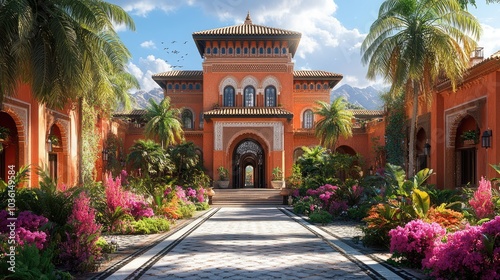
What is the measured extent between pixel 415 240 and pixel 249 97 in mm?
28183

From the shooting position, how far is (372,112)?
43125 mm

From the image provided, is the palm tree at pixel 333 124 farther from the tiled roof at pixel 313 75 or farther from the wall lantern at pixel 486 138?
the wall lantern at pixel 486 138

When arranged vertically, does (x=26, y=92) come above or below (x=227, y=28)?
below

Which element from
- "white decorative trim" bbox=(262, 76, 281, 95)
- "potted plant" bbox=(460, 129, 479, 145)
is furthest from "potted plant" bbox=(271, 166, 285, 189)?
"potted plant" bbox=(460, 129, 479, 145)

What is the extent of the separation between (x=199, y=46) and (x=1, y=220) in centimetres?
2860

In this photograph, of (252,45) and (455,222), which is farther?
(252,45)

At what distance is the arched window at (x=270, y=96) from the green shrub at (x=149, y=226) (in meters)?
22.4

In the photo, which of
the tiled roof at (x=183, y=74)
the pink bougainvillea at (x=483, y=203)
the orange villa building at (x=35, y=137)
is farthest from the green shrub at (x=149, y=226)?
the tiled roof at (x=183, y=74)

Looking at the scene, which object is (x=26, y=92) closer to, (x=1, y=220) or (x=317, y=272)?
(x=1, y=220)

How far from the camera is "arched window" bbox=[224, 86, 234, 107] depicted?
35344 mm

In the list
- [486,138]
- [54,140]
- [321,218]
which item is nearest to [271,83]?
[54,140]

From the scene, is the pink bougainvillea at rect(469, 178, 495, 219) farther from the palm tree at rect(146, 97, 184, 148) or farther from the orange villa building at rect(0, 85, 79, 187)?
the palm tree at rect(146, 97, 184, 148)

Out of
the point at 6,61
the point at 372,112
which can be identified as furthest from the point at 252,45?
the point at 6,61

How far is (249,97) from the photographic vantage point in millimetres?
35375
